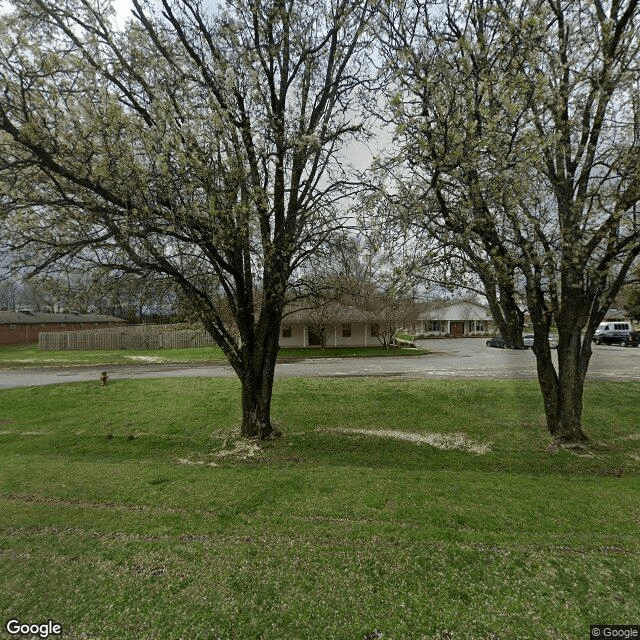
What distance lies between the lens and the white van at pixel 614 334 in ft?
115

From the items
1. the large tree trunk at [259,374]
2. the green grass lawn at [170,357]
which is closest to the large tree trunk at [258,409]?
the large tree trunk at [259,374]

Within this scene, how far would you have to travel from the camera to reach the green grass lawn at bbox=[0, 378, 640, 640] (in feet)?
10.3

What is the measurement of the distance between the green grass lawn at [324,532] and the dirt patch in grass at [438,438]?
0.06 metres

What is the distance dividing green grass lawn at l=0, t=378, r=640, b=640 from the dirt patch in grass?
0.06 metres

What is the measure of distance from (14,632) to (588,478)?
7939 mm

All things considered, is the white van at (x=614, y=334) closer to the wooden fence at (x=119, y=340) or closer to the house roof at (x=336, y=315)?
the house roof at (x=336, y=315)

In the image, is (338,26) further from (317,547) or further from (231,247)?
(317,547)

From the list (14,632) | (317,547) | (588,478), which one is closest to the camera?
(14,632)

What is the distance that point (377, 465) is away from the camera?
730cm

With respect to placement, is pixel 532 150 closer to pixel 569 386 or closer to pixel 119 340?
pixel 569 386

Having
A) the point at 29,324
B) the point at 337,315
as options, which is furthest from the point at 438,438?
the point at 29,324

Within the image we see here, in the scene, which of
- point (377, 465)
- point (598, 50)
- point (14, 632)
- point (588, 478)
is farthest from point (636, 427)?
point (14, 632)

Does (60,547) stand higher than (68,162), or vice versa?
(68,162)

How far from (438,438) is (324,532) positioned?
5105mm
